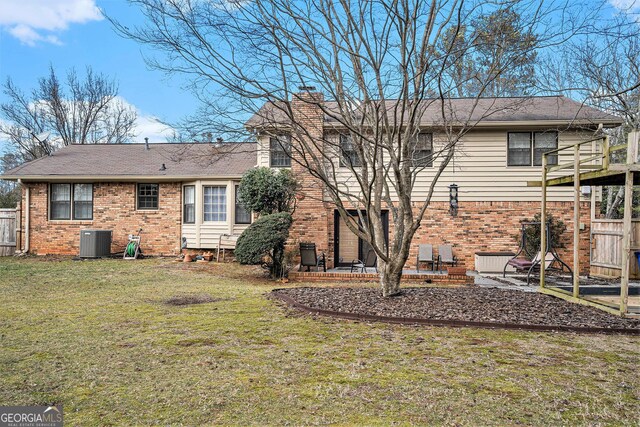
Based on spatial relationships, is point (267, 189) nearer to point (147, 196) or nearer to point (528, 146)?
point (147, 196)

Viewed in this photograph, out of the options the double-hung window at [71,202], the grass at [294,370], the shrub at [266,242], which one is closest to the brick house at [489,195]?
the shrub at [266,242]

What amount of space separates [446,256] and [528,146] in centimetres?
430

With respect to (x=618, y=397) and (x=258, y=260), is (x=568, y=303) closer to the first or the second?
(x=618, y=397)

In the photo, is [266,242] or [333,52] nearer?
[333,52]

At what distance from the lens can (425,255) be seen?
13828mm

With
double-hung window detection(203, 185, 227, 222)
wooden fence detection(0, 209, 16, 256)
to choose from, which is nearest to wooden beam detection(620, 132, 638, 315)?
double-hung window detection(203, 185, 227, 222)

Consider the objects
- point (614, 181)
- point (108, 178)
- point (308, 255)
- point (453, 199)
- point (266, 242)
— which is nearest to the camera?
point (614, 181)

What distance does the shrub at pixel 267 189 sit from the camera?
1353cm

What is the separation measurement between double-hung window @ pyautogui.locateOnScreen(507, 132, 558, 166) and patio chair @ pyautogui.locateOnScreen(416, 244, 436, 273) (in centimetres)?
367

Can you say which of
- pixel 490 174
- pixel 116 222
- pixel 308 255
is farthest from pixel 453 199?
pixel 116 222

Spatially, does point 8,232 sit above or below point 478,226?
below

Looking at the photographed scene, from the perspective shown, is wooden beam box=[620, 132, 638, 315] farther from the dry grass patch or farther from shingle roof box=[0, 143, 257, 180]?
shingle roof box=[0, 143, 257, 180]

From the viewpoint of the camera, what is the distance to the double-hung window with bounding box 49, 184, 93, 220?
1728cm

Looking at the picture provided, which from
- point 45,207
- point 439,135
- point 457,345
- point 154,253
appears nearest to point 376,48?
point 457,345
